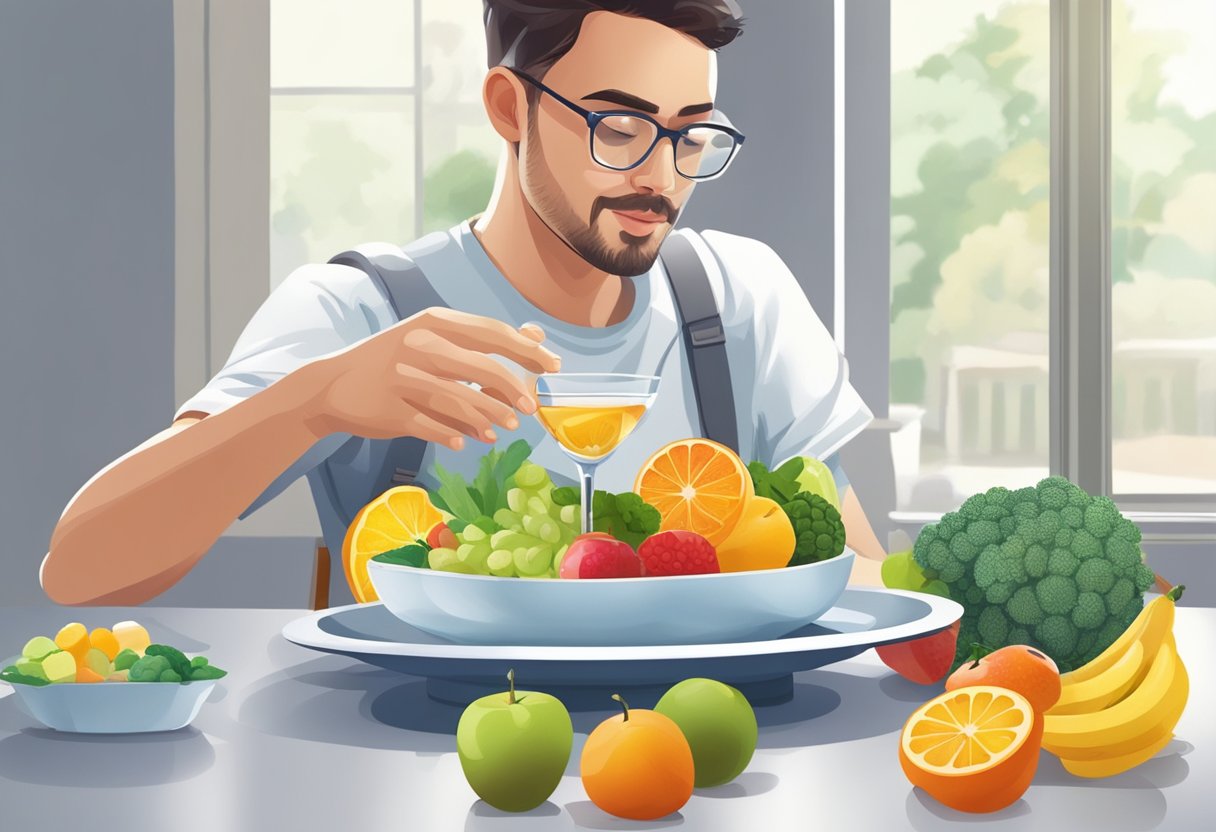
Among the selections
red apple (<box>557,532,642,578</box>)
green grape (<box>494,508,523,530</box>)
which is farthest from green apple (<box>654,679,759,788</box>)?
green grape (<box>494,508,523,530</box>)

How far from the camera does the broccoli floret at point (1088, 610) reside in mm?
1081

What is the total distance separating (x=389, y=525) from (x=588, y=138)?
0.69 metres

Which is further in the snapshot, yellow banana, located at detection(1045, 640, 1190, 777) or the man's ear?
the man's ear

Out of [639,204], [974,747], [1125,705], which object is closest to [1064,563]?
[1125,705]

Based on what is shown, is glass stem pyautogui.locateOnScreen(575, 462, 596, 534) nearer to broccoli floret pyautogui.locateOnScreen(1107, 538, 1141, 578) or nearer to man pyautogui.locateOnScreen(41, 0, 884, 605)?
man pyautogui.locateOnScreen(41, 0, 884, 605)

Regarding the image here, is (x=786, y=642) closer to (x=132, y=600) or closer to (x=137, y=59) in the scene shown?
(x=132, y=600)

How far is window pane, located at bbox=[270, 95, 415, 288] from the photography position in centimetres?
336

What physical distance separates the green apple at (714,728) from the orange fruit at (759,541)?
8.2 inches

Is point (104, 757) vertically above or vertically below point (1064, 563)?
below

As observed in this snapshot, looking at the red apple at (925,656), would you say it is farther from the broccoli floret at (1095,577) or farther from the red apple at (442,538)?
the red apple at (442,538)

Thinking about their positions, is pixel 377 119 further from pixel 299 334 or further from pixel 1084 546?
pixel 1084 546

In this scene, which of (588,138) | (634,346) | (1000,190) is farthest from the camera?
(1000,190)

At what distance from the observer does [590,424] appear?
1.12 metres

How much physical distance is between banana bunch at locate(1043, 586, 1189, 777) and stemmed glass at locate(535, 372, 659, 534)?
410 millimetres
